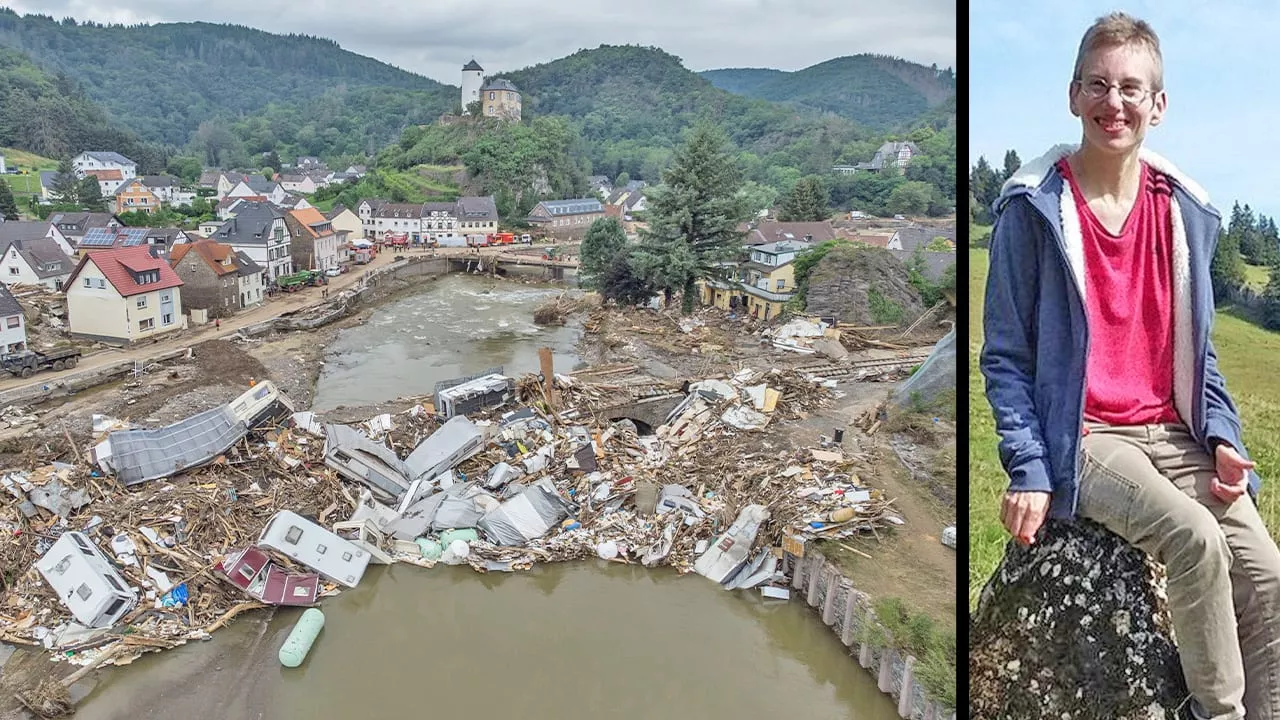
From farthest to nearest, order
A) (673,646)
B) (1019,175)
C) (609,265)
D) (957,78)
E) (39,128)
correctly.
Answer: (39,128) → (609,265) → (673,646) → (1019,175) → (957,78)

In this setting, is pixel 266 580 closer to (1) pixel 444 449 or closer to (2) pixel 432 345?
(1) pixel 444 449

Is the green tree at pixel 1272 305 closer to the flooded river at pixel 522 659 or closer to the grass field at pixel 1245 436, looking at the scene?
the grass field at pixel 1245 436

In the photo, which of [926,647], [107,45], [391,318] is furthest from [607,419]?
[107,45]

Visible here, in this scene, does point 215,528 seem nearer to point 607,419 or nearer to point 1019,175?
point 607,419

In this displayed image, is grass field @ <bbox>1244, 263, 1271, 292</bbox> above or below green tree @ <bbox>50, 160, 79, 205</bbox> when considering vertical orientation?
below

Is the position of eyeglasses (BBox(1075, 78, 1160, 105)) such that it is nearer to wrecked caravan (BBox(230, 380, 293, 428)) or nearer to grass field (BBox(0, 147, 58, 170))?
wrecked caravan (BBox(230, 380, 293, 428))

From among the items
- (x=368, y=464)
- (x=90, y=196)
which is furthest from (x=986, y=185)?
(x=90, y=196)

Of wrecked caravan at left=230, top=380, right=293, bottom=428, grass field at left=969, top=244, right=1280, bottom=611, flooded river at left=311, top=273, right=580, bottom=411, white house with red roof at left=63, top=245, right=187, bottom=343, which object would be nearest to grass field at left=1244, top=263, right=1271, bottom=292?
Answer: grass field at left=969, top=244, right=1280, bottom=611
